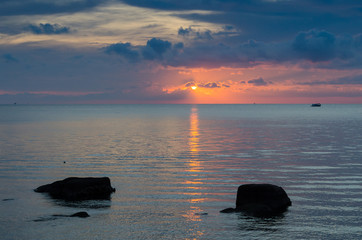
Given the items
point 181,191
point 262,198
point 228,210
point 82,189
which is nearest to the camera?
point 228,210

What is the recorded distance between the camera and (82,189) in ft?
102

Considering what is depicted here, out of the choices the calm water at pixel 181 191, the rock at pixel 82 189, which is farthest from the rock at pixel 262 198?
the rock at pixel 82 189

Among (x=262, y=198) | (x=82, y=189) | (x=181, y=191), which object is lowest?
(x=181, y=191)

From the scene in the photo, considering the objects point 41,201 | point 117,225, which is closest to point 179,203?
point 117,225

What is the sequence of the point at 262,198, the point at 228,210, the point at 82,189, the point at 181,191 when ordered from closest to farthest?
the point at 228,210, the point at 262,198, the point at 82,189, the point at 181,191

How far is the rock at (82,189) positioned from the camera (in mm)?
31016

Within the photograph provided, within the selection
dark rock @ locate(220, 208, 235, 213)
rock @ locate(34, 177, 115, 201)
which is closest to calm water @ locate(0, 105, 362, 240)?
dark rock @ locate(220, 208, 235, 213)

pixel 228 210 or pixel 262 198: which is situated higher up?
pixel 262 198

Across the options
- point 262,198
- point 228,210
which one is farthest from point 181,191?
point 262,198

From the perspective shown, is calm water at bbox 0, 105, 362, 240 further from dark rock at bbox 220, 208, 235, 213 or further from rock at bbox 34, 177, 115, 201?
rock at bbox 34, 177, 115, 201

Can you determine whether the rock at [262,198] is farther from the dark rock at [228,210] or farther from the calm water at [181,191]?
the calm water at [181,191]

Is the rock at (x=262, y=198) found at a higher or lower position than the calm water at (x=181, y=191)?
higher

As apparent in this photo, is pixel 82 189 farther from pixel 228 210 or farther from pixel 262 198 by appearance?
pixel 262 198

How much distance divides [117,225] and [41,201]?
850 centimetres
